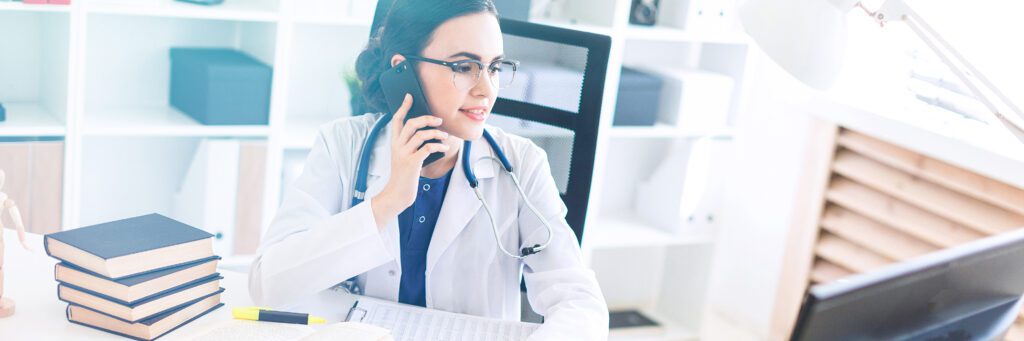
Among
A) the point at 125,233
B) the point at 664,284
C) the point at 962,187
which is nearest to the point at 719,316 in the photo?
the point at 664,284

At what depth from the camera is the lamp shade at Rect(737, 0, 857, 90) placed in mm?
1382

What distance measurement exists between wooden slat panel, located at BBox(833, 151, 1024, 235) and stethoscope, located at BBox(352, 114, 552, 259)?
4.37 feet

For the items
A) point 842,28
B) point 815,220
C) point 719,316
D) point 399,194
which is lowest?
point 719,316

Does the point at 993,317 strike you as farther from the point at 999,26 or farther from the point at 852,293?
the point at 999,26

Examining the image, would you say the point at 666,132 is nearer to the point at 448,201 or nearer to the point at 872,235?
the point at 872,235

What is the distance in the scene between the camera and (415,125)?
5.27 ft

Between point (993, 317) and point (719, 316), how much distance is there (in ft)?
8.29

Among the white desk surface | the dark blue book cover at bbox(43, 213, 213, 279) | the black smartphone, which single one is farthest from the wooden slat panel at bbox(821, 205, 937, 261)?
the dark blue book cover at bbox(43, 213, 213, 279)

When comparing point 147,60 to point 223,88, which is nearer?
point 223,88

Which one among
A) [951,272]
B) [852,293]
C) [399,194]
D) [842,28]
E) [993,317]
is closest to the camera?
[852,293]

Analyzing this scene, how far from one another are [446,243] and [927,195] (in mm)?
1528

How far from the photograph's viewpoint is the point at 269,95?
2.66m

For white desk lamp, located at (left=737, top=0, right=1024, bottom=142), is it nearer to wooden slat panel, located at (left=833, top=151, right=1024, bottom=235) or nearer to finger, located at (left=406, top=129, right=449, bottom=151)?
finger, located at (left=406, top=129, right=449, bottom=151)

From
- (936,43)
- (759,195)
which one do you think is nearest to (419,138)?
(936,43)
